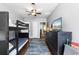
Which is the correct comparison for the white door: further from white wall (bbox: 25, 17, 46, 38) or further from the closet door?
the closet door

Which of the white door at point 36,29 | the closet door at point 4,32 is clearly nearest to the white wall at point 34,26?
the white door at point 36,29

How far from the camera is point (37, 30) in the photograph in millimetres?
9062

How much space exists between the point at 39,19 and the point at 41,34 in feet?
3.96

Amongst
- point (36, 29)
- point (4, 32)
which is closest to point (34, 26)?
point (36, 29)

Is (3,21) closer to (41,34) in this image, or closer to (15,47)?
(15,47)

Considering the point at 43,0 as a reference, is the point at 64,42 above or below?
below

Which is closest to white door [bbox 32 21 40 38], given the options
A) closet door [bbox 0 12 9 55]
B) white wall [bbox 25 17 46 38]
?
white wall [bbox 25 17 46 38]

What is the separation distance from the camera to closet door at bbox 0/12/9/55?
1.84m

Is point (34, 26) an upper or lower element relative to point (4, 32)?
upper

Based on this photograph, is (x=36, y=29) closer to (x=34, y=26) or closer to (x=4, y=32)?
(x=34, y=26)

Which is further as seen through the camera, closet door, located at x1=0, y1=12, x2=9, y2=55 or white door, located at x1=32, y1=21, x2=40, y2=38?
white door, located at x1=32, y1=21, x2=40, y2=38

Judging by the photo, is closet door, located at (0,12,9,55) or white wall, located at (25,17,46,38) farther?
white wall, located at (25,17,46,38)

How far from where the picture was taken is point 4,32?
190 centimetres
